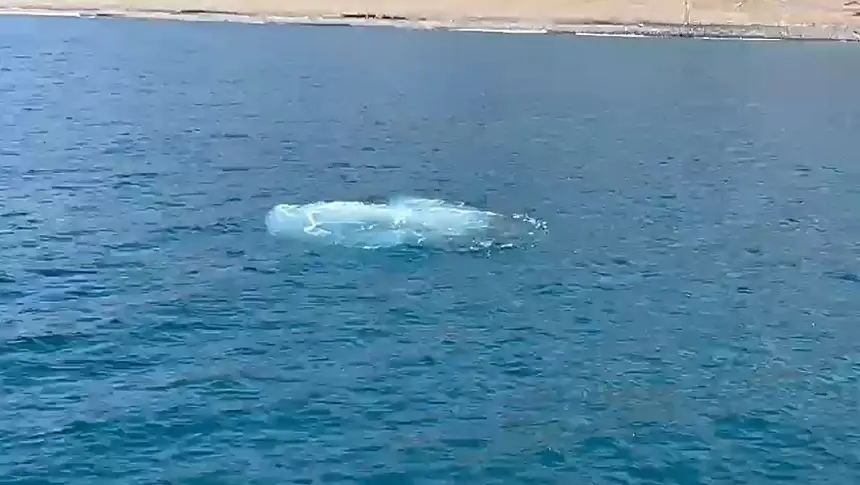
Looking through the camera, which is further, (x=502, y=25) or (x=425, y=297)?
(x=502, y=25)

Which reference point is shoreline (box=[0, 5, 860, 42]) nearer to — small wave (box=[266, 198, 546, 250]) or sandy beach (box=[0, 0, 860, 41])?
sandy beach (box=[0, 0, 860, 41])

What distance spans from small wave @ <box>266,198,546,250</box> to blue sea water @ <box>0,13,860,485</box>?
4.10ft

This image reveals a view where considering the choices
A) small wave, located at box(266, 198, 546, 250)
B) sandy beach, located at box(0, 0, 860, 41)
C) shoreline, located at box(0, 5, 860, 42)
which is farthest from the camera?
sandy beach, located at box(0, 0, 860, 41)

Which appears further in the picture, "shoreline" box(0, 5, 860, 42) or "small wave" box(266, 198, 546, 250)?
"shoreline" box(0, 5, 860, 42)

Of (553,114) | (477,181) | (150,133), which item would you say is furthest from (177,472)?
(553,114)

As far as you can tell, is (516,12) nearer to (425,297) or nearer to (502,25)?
(502,25)

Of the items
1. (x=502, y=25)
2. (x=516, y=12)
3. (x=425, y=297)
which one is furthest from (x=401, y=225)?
(x=516, y=12)

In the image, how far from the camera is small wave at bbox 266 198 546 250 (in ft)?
234

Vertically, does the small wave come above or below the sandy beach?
below

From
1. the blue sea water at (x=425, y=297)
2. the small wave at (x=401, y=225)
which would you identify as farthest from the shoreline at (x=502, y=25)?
the small wave at (x=401, y=225)

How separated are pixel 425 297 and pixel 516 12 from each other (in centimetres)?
13161

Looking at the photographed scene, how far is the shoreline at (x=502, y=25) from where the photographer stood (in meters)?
176

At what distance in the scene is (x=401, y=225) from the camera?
73.6 metres

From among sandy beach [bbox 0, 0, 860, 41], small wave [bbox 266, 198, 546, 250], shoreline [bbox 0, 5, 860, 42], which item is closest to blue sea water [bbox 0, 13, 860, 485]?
small wave [bbox 266, 198, 546, 250]
